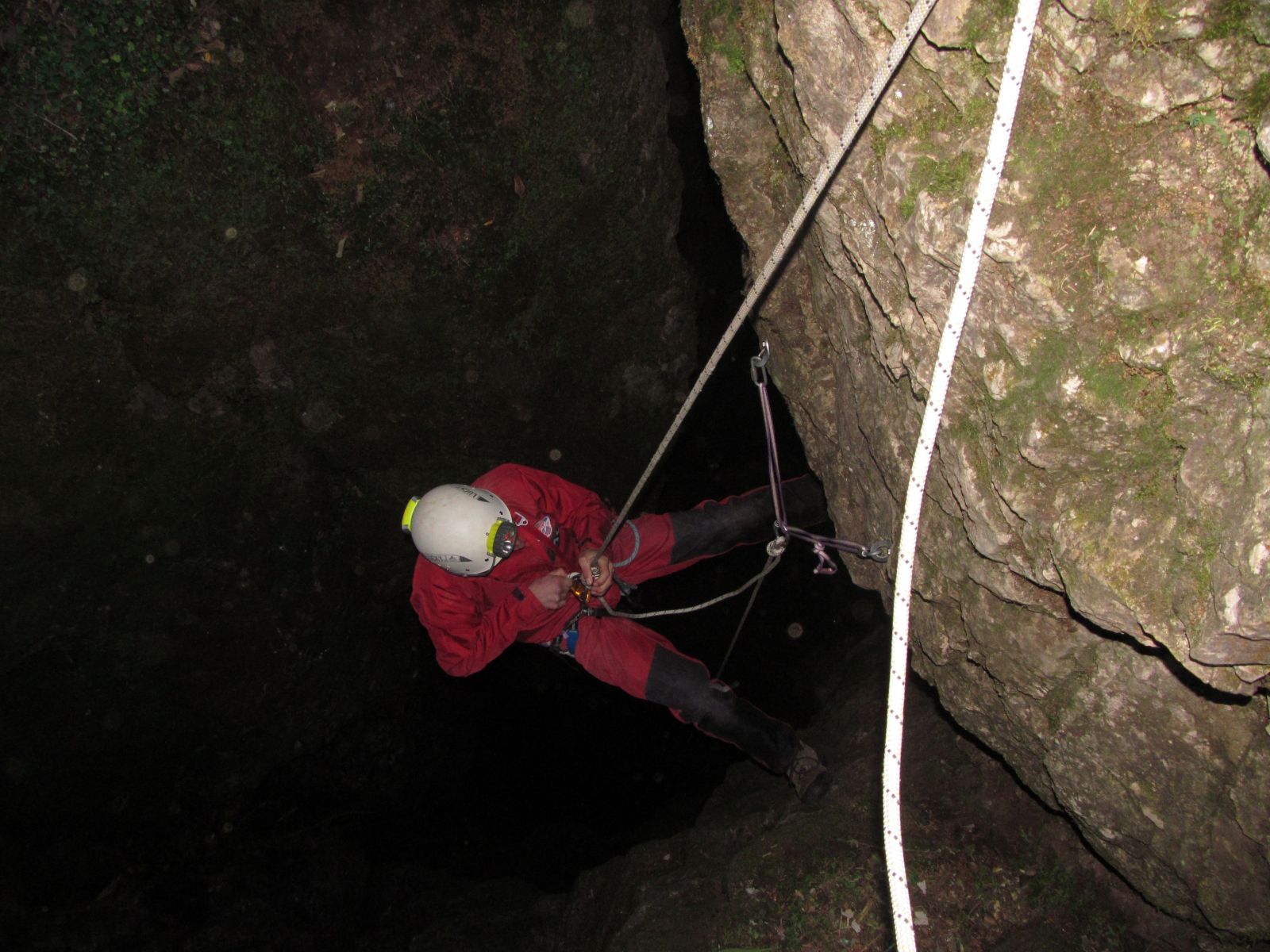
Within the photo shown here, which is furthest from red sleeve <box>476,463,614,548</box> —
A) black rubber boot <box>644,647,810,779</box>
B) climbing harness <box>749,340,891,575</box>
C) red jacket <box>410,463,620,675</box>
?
climbing harness <box>749,340,891,575</box>

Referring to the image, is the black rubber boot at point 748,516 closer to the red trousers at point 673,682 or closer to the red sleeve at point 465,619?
the red trousers at point 673,682

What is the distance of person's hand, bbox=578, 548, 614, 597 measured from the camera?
3.48 metres

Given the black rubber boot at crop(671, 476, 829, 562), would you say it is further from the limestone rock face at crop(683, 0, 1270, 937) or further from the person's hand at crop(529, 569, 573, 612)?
the limestone rock face at crop(683, 0, 1270, 937)

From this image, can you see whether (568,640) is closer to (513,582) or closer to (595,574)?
(513,582)

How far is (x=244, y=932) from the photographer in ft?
13.7

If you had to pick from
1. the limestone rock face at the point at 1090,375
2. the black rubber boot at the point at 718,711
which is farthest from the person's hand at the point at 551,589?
the limestone rock face at the point at 1090,375

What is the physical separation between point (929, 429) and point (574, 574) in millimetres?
2292

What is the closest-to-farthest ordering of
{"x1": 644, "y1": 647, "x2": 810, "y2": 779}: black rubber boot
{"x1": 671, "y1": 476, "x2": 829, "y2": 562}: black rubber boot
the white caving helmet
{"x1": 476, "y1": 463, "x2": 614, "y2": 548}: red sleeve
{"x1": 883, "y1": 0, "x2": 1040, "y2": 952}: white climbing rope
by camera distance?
{"x1": 883, "y1": 0, "x2": 1040, "y2": 952}: white climbing rope, the white caving helmet, {"x1": 476, "y1": 463, "x2": 614, "y2": 548}: red sleeve, {"x1": 644, "y1": 647, "x2": 810, "y2": 779}: black rubber boot, {"x1": 671, "y1": 476, "x2": 829, "y2": 562}: black rubber boot

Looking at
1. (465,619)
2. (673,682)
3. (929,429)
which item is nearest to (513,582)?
(465,619)

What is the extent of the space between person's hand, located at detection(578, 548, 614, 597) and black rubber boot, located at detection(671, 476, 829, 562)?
58 centimetres

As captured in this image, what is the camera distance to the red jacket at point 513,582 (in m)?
3.47

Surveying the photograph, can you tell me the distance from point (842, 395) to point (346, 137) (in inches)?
99.6

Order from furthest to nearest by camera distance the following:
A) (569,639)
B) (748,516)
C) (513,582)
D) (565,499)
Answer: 1. (748,516)
2. (569,639)
3. (565,499)
4. (513,582)

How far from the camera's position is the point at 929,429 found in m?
1.36
